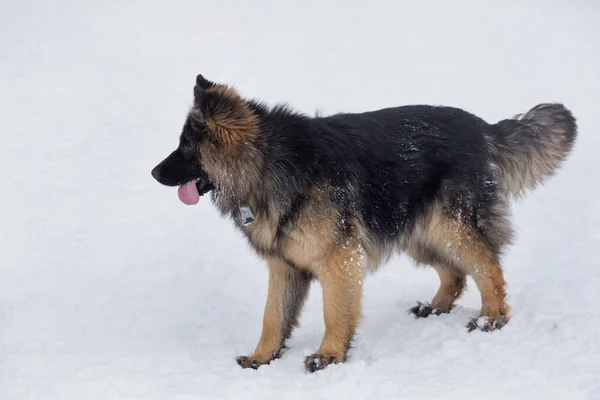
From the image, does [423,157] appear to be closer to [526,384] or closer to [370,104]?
[526,384]

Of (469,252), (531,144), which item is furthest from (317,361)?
(531,144)

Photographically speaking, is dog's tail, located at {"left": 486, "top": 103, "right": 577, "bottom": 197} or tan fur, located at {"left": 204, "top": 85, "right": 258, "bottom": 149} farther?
dog's tail, located at {"left": 486, "top": 103, "right": 577, "bottom": 197}

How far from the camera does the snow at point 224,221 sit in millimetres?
5078

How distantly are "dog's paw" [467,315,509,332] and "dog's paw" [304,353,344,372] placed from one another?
1224 mm

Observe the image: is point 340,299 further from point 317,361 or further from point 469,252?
point 469,252

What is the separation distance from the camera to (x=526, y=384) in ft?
15.2

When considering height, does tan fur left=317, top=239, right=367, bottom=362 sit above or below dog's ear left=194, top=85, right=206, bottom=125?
below

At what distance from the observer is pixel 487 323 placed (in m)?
5.74

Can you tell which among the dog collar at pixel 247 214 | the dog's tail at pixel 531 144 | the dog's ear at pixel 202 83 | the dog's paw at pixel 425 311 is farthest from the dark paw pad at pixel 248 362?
the dog's tail at pixel 531 144

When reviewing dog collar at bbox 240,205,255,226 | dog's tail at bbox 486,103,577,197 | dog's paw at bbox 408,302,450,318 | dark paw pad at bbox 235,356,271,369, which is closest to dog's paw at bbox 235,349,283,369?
dark paw pad at bbox 235,356,271,369

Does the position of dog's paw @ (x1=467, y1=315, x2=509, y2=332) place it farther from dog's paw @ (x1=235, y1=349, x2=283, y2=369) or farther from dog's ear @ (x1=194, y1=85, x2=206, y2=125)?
dog's ear @ (x1=194, y1=85, x2=206, y2=125)

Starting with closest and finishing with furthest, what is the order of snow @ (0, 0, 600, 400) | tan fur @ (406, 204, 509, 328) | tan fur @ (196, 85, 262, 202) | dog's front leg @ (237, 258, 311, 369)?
1. tan fur @ (196, 85, 262, 202)
2. snow @ (0, 0, 600, 400)
3. dog's front leg @ (237, 258, 311, 369)
4. tan fur @ (406, 204, 509, 328)

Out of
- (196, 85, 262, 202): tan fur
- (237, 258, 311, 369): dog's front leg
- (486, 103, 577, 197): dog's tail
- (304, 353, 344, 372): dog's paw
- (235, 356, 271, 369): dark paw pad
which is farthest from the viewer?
(486, 103, 577, 197): dog's tail

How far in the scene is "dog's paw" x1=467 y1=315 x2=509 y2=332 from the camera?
5715 millimetres
